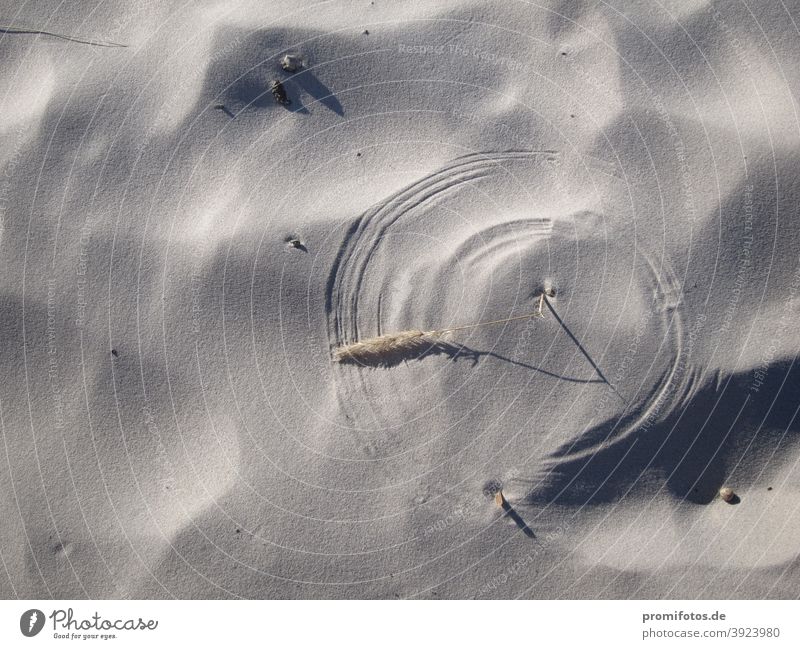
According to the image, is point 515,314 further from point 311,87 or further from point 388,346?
point 311,87

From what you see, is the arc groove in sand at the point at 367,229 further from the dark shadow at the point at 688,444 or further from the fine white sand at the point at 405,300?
the dark shadow at the point at 688,444

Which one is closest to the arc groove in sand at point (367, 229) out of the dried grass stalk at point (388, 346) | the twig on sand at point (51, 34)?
the dried grass stalk at point (388, 346)

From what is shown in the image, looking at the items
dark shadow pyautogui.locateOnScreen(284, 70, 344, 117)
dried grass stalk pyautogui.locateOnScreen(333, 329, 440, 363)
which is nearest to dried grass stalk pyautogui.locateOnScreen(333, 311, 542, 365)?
dried grass stalk pyautogui.locateOnScreen(333, 329, 440, 363)

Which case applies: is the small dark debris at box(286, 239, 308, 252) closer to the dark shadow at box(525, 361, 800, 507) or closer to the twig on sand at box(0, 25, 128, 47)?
the twig on sand at box(0, 25, 128, 47)

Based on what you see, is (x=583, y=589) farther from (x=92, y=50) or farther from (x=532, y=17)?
(x=92, y=50)

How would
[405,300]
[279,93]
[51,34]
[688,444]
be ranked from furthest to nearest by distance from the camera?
[51,34] < [279,93] < [405,300] < [688,444]
